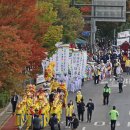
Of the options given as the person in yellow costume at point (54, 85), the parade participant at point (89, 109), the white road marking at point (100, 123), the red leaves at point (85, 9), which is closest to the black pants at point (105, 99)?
the person in yellow costume at point (54, 85)

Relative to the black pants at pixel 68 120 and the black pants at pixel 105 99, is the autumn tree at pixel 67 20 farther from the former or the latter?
the black pants at pixel 68 120

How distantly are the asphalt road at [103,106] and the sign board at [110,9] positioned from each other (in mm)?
10949

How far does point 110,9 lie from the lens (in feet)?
200

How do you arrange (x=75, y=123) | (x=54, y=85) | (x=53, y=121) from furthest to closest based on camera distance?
(x=54, y=85)
(x=75, y=123)
(x=53, y=121)

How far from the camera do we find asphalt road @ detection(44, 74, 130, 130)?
3253 cm

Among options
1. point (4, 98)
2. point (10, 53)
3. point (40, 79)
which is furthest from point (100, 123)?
point (40, 79)

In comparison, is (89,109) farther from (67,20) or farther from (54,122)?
(67,20)

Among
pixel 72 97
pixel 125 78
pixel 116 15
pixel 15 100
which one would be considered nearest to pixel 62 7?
pixel 116 15

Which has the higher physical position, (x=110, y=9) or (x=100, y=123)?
(x=110, y=9)

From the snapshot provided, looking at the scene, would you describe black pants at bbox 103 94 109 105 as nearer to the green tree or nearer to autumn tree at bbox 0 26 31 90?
the green tree

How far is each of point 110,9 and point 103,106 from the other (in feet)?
79.4

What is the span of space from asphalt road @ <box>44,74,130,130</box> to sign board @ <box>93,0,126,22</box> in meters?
10.9

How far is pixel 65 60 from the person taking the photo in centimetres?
4553

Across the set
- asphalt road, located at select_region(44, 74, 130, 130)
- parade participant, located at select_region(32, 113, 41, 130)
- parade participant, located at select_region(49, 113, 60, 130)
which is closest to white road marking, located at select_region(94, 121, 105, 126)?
asphalt road, located at select_region(44, 74, 130, 130)
